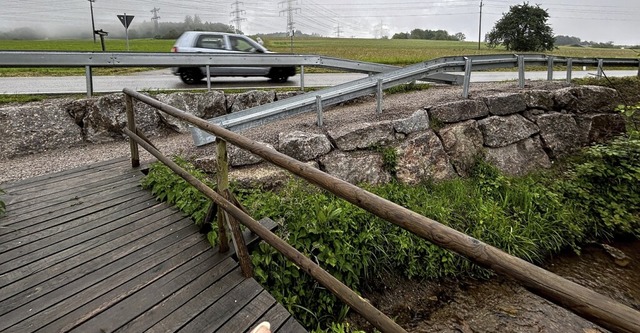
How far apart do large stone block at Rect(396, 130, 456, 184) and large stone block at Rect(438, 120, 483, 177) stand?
168 millimetres

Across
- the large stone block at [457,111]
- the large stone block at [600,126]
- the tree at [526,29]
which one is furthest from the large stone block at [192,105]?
the tree at [526,29]

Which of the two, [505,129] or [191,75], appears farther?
[191,75]

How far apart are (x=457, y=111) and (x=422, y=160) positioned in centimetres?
142

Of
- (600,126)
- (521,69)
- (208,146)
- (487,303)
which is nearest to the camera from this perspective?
(487,303)

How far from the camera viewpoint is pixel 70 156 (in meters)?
5.94

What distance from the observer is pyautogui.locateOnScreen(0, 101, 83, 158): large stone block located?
5.86 metres

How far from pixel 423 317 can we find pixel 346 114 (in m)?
4.34

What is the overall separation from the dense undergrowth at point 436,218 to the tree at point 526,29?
34.8m

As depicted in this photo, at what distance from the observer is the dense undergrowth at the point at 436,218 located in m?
3.79

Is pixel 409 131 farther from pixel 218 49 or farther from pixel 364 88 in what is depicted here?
pixel 218 49

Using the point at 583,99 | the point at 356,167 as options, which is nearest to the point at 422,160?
the point at 356,167

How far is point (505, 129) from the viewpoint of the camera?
7355 mm

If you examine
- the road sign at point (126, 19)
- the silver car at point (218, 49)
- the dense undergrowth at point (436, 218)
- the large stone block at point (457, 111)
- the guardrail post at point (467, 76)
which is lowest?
the dense undergrowth at point (436, 218)

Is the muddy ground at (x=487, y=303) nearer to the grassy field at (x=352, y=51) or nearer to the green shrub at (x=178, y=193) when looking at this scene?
the green shrub at (x=178, y=193)
